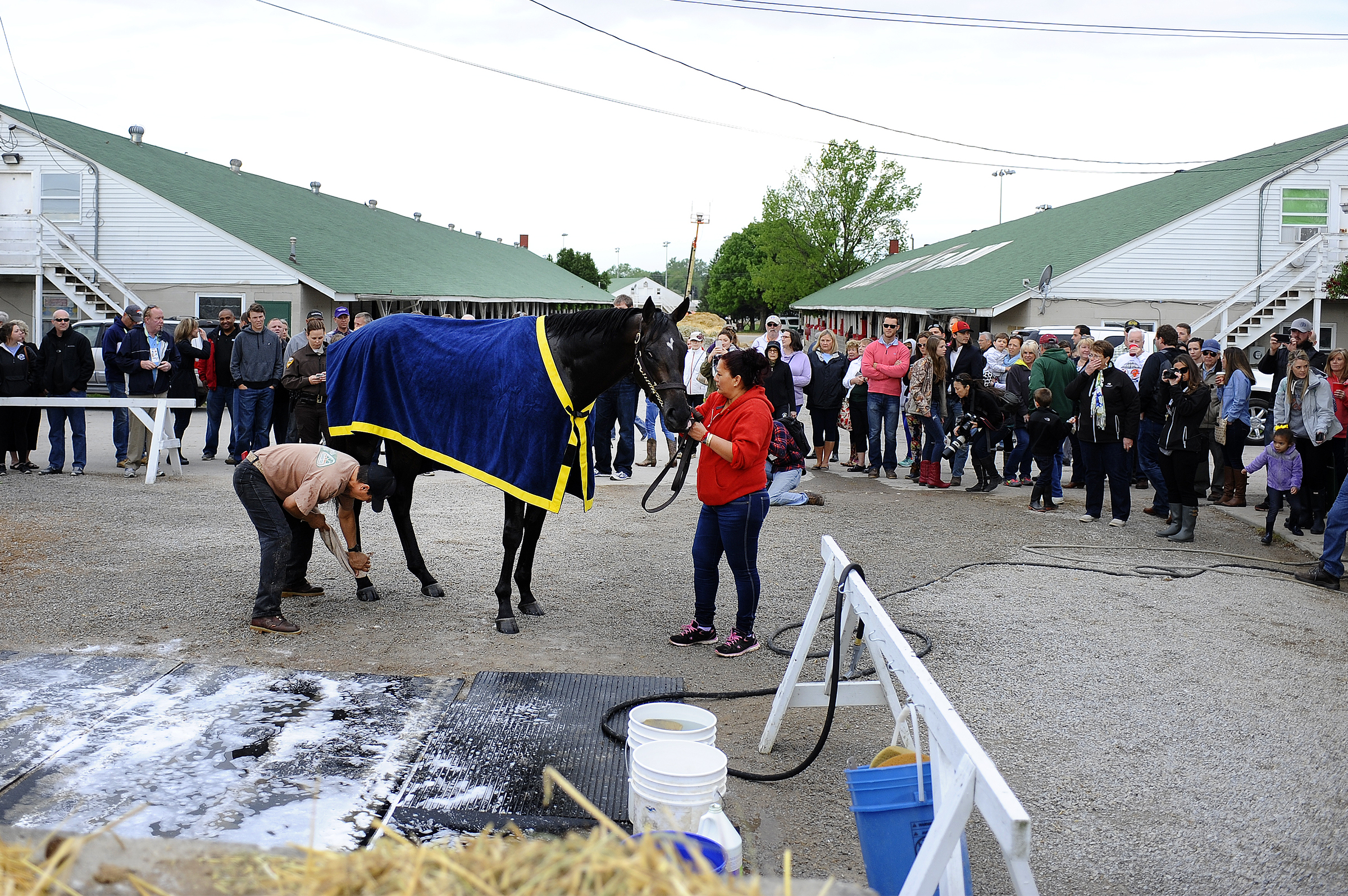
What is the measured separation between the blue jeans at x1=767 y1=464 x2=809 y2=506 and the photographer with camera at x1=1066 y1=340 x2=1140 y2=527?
9.81 feet

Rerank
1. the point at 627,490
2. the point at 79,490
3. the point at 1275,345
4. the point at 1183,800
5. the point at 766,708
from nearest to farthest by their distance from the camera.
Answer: the point at 1183,800, the point at 766,708, the point at 79,490, the point at 627,490, the point at 1275,345

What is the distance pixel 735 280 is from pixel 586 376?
9493cm

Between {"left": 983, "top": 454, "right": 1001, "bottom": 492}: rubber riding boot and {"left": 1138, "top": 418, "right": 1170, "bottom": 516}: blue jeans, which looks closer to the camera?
{"left": 1138, "top": 418, "right": 1170, "bottom": 516}: blue jeans

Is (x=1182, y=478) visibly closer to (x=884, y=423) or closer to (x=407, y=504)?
(x=884, y=423)

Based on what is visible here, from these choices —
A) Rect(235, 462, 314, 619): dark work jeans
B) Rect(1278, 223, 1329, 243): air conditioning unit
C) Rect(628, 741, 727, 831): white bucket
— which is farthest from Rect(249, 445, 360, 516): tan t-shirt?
Rect(1278, 223, 1329, 243): air conditioning unit

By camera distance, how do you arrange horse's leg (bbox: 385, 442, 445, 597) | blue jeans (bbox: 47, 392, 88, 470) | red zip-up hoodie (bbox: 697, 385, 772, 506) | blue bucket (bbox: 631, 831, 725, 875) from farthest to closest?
blue jeans (bbox: 47, 392, 88, 470) → horse's leg (bbox: 385, 442, 445, 597) → red zip-up hoodie (bbox: 697, 385, 772, 506) → blue bucket (bbox: 631, 831, 725, 875)

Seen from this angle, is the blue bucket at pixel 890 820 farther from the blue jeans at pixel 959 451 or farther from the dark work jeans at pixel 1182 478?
the blue jeans at pixel 959 451

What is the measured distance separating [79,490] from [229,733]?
25.1 ft

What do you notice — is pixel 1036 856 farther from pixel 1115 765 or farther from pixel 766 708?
pixel 766 708

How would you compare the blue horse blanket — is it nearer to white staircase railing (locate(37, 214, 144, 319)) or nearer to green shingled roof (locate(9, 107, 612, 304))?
white staircase railing (locate(37, 214, 144, 319))

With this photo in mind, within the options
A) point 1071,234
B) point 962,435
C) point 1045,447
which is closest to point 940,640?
point 1045,447

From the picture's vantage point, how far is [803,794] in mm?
4371

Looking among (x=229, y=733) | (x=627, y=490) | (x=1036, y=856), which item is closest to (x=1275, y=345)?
(x=627, y=490)

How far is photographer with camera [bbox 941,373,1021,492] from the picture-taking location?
41.1 feet
